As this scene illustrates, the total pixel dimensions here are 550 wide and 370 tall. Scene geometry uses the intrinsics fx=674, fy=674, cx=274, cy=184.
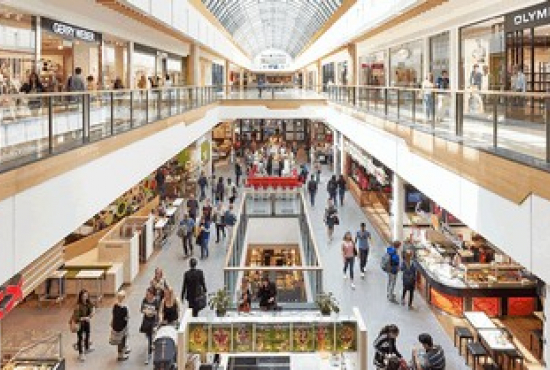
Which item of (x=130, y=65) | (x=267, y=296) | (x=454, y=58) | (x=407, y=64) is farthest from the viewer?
(x=407, y=64)

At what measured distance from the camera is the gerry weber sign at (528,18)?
13.3m

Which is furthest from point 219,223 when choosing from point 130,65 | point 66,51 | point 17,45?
point 17,45

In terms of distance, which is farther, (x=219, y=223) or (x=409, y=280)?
(x=219, y=223)

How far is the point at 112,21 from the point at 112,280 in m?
8.06

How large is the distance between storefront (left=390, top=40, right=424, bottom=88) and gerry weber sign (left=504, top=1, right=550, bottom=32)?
7877mm

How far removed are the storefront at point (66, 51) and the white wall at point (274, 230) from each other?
8.32 m

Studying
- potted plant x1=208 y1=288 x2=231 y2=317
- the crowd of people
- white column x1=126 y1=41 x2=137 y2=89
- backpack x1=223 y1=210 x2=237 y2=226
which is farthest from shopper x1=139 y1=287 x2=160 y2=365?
white column x1=126 y1=41 x2=137 y2=89

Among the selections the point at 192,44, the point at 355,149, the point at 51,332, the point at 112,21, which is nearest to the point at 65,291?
the point at 51,332

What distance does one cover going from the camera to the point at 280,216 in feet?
88.3

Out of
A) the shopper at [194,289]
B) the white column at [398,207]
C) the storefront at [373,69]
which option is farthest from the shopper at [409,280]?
the storefront at [373,69]

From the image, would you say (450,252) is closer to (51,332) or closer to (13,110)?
(51,332)

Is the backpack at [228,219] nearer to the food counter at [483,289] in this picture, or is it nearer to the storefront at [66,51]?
the storefront at [66,51]

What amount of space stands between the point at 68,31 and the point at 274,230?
1216 cm

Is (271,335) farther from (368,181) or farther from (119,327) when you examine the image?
(368,181)
